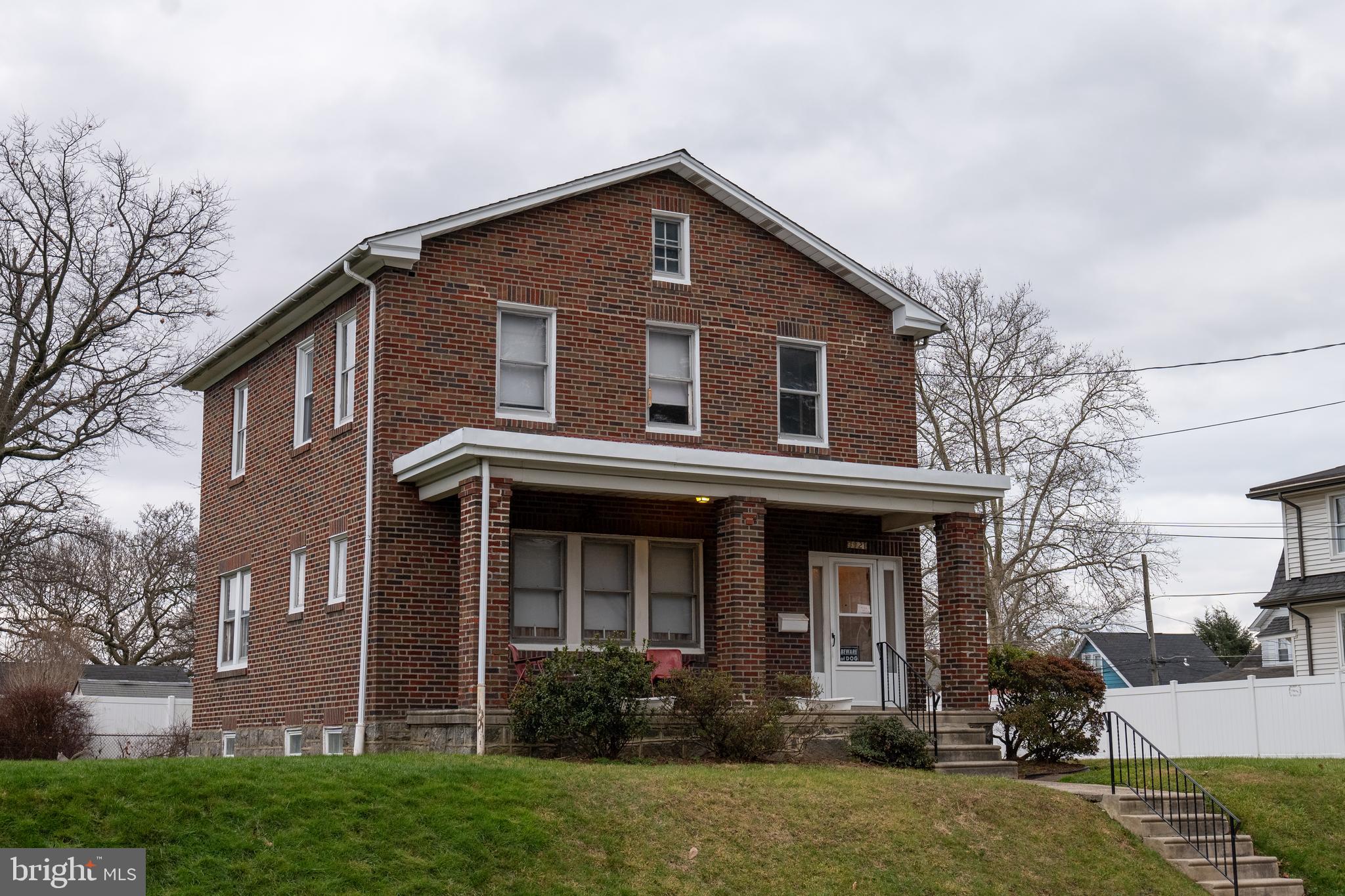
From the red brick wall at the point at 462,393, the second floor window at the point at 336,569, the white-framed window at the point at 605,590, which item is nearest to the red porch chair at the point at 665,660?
the white-framed window at the point at 605,590

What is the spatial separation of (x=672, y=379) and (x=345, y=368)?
4.62 m

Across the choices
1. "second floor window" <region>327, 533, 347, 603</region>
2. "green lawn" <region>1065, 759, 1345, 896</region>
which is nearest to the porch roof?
"second floor window" <region>327, 533, 347, 603</region>

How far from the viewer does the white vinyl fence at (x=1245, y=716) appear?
75.9 feet

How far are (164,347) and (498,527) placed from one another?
19.3m

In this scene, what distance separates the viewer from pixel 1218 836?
15.5 meters

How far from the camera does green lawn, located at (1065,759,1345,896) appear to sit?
1553 centimetres

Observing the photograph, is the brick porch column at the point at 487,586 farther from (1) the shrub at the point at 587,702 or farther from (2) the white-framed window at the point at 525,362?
(2) the white-framed window at the point at 525,362

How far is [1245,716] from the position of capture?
81.5ft

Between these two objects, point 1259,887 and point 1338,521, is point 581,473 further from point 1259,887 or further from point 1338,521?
point 1338,521

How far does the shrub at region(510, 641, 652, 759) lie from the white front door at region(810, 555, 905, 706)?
5.14m

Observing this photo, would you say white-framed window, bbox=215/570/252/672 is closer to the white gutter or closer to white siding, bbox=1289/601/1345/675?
the white gutter

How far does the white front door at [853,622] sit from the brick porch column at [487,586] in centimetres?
560

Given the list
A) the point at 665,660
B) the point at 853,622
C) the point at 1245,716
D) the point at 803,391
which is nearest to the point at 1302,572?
the point at 1245,716

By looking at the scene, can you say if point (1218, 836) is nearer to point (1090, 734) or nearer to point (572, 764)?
point (1090, 734)
